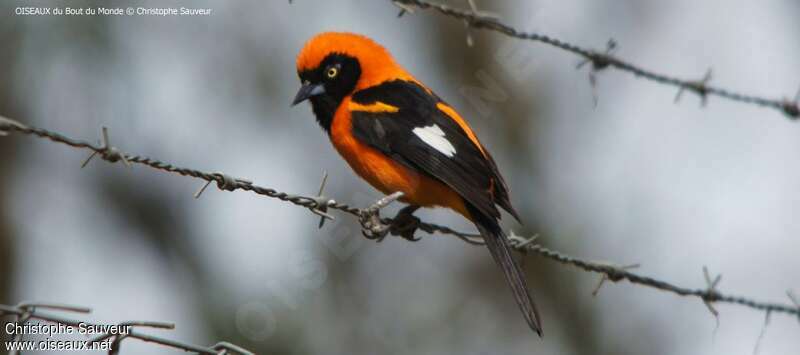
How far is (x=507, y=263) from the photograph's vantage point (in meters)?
5.35

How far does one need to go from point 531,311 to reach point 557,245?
9.60m

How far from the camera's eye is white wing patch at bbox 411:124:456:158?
5738mm

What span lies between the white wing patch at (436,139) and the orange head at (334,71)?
0.60m

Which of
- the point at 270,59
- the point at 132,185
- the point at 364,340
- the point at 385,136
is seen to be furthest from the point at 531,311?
the point at 132,185

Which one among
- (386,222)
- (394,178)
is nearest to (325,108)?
(394,178)

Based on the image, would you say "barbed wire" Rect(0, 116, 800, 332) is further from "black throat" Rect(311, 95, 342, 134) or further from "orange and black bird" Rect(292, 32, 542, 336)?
"black throat" Rect(311, 95, 342, 134)

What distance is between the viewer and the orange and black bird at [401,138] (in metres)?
5.49

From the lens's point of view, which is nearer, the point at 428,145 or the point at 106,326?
the point at 106,326

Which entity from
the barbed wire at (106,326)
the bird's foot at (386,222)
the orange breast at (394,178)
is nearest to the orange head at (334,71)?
the orange breast at (394,178)

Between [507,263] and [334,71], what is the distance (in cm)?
177

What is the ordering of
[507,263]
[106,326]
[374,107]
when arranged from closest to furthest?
1. [106,326]
2. [507,263]
3. [374,107]

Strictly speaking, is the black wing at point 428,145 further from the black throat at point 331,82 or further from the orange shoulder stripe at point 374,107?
the black throat at point 331,82

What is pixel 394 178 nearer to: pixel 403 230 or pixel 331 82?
pixel 403 230

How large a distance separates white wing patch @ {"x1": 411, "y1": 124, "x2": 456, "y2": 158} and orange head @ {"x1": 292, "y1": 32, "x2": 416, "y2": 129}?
60cm
